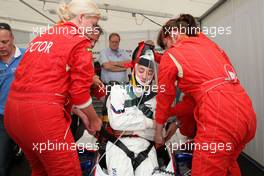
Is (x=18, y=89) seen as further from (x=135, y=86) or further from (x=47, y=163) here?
(x=135, y=86)

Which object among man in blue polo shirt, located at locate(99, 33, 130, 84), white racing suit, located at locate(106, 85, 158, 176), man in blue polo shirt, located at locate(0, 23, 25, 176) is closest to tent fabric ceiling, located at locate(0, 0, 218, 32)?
man in blue polo shirt, located at locate(99, 33, 130, 84)

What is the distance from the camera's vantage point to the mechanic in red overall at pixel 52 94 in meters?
1.43

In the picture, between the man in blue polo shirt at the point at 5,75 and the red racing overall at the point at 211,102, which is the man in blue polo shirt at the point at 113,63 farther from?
the red racing overall at the point at 211,102

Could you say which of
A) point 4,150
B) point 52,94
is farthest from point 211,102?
point 4,150

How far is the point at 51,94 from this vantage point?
1.44 meters

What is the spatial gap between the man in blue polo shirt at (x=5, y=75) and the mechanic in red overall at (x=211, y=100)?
121 centimetres

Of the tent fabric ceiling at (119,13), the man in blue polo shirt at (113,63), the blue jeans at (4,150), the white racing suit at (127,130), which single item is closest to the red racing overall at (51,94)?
the white racing suit at (127,130)

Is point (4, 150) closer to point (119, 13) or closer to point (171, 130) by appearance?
point (171, 130)

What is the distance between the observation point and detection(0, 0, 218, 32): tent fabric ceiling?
4.50m

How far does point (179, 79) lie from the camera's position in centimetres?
159

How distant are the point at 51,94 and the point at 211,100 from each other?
0.77 metres

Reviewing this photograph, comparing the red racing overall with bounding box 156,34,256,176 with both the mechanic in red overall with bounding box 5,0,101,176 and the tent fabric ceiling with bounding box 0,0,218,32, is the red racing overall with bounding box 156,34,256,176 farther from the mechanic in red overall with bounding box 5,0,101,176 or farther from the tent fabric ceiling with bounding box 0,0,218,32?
the tent fabric ceiling with bounding box 0,0,218,32

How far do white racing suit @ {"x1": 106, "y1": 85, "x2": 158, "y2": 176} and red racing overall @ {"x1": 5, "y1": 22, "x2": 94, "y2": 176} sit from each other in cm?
28

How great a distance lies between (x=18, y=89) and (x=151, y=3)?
11.4 ft
